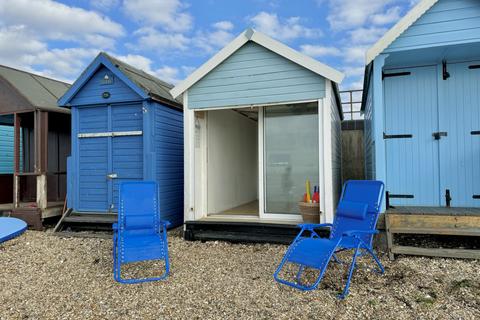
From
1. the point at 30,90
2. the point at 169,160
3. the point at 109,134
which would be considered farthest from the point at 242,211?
the point at 30,90

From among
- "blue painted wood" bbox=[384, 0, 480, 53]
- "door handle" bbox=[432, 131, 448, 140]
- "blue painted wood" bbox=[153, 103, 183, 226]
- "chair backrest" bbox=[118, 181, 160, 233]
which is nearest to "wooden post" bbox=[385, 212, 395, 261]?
"door handle" bbox=[432, 131, 448, 140]

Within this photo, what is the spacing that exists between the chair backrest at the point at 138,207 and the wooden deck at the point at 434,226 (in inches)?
120

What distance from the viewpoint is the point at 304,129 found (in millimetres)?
5293

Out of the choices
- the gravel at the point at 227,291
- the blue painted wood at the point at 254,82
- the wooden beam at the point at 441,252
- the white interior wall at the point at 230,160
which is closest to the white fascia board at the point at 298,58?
the blue painted wood at the point at 254,82

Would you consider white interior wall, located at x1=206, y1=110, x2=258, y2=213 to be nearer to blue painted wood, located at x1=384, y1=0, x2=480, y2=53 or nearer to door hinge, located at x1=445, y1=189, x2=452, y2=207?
blue painted wood, located at x1=384, y1=0, x2=480, y2=53

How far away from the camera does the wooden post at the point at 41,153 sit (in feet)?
21.2

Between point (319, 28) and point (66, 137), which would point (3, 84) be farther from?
point (319, 28)

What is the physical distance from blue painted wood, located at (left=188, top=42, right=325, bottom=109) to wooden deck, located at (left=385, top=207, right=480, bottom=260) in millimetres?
2071

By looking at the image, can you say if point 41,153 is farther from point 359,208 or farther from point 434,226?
point 434,226

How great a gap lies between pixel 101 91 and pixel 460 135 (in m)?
6.18

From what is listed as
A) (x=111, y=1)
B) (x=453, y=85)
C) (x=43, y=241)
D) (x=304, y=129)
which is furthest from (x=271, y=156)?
(x=111, y=1)

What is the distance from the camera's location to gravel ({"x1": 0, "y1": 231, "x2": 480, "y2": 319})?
8.95ft

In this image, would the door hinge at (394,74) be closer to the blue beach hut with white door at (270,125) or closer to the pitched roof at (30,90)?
the blue beach hut with white door at (270,125)

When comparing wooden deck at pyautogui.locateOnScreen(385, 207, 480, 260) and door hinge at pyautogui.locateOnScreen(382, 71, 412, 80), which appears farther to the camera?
door hinge at pyautogui.locateOnScreen(382, 71, 412, 80)
